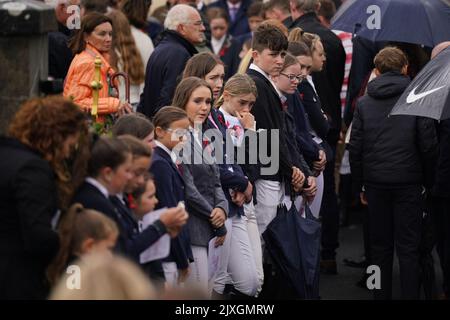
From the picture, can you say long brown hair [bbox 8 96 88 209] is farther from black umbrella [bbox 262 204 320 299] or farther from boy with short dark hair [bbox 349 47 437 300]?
boy with short dark hair [bbox 349 47 437 300]

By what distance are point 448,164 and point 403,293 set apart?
1099 millimetres

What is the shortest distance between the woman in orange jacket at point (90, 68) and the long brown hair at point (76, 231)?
2.40 m

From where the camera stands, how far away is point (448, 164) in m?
9.36

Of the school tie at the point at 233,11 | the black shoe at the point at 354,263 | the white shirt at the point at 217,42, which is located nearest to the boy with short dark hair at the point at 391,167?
the black shoe at the point at 354,263

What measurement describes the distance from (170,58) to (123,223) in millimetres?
3852

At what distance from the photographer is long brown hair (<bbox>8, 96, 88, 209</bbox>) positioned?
5.99m

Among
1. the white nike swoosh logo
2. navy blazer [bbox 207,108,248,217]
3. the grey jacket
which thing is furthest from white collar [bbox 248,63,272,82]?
the grey jacket

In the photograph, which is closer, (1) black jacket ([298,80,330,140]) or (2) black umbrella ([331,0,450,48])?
(1) black jacket ([298,80,330,140])

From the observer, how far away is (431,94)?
843cm

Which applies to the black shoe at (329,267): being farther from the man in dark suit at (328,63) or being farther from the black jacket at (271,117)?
the black jacket at (271,117)

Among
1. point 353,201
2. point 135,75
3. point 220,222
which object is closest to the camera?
point 220,222

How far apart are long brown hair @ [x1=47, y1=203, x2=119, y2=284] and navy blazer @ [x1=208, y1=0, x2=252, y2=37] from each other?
10.4 meters
